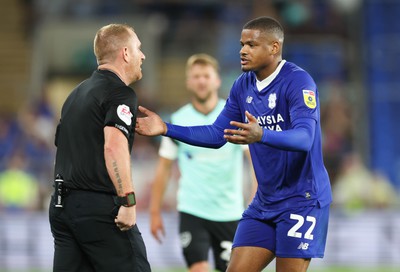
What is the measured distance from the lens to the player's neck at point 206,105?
8797 millimetres

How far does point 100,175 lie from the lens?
585 centimetres

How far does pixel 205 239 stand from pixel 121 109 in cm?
303

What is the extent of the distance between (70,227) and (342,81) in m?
13.3

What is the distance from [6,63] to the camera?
849 inches

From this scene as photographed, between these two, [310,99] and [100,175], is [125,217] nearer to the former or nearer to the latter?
[100,175]

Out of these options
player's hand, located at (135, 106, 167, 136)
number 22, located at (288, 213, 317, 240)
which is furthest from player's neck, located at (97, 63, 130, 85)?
number 22, located at (288, 213, 317, 240)

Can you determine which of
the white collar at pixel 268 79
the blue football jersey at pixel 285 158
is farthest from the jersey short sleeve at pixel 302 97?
the white collar at pixel 268 79

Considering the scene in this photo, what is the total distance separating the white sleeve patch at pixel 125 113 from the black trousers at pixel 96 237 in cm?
53

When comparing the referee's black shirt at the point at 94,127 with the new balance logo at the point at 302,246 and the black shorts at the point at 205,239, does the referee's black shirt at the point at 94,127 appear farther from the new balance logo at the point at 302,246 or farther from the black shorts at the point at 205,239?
the black shorts at the point at 205,239

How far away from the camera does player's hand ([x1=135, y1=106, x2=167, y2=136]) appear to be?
620 centimetres

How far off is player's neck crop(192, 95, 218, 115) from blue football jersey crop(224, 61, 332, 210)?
236cm

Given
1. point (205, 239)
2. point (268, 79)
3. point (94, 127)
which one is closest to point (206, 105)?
point (205, 239)

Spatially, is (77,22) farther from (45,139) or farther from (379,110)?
(379,110)

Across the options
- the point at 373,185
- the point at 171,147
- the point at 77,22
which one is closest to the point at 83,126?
the point at 171,147
